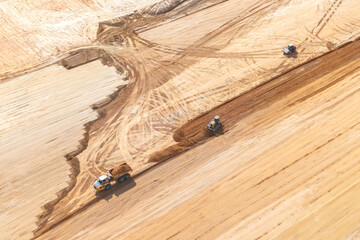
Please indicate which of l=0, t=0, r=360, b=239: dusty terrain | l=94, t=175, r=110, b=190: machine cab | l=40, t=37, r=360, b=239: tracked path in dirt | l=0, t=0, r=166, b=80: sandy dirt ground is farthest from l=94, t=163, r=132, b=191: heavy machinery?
l=0, t=0, r=166, b=80: sandy dirt ground

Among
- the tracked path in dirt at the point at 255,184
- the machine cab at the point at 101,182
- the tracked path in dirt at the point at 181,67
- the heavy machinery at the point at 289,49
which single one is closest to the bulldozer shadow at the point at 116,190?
the tracked path in dirt at the point at 255,184

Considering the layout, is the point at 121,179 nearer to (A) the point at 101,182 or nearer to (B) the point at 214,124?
(A) the point at 101,182

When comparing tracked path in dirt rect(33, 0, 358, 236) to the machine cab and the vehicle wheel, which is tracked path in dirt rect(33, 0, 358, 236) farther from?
the vehicle wheel

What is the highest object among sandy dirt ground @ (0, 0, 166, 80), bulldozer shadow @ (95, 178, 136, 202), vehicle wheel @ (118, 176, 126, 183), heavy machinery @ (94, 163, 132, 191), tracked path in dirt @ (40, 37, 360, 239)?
sandy dirt ground @ (0, 0, 166, 80)

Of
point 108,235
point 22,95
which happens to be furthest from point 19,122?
point 108,235

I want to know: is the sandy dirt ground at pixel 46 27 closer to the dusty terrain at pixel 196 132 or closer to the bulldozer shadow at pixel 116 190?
the dusty terrain at pixel 196 132

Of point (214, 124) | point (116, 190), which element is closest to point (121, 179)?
point (116, 190)

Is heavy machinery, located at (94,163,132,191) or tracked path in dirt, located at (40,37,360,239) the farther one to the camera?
Answer: heavy machinery, located at (94,163,132,191)

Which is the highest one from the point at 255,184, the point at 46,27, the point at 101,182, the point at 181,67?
the point at 46,27
